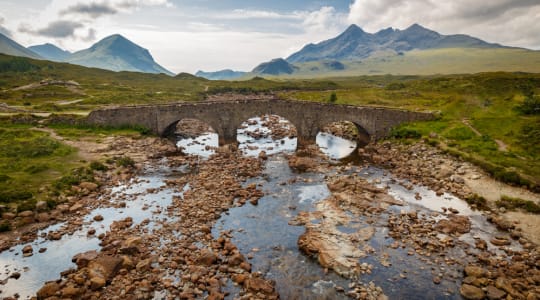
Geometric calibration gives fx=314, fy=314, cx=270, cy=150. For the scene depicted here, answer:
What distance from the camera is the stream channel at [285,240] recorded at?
671 inches

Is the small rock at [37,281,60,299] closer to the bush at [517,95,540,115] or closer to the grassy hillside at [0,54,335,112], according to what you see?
the grassy hillside at [0,54,335,112]

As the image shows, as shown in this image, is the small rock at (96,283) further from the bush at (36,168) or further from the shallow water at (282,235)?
the bush at (36,168)

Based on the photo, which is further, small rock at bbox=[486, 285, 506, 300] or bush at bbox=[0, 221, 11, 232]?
bush at bbox=[0, 221, 11, 232]

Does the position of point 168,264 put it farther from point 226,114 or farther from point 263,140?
point 263,140

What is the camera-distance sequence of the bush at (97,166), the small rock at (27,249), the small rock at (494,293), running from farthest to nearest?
the bush at (97,166) < the small rock at (27,249) < the small rock at (494,293)

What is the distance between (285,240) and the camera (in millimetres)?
21484

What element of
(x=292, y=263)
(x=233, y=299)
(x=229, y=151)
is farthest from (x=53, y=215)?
(x=229, y=151)

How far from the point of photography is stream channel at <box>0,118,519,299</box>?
17047 millimetres

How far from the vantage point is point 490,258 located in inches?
746

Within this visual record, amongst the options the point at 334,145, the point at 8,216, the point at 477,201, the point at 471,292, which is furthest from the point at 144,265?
the point at 334,145

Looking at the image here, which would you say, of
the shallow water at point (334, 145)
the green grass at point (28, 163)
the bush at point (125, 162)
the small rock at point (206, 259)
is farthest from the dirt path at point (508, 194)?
the green grass at point (28, 163)

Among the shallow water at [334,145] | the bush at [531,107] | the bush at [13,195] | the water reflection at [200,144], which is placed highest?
the bush at [531,107]

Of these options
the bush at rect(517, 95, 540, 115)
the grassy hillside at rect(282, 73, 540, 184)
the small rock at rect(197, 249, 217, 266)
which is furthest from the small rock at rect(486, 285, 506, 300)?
the bush at rect(517, 95, 540, 115)

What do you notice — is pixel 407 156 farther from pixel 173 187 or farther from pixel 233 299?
pixel 233 299
